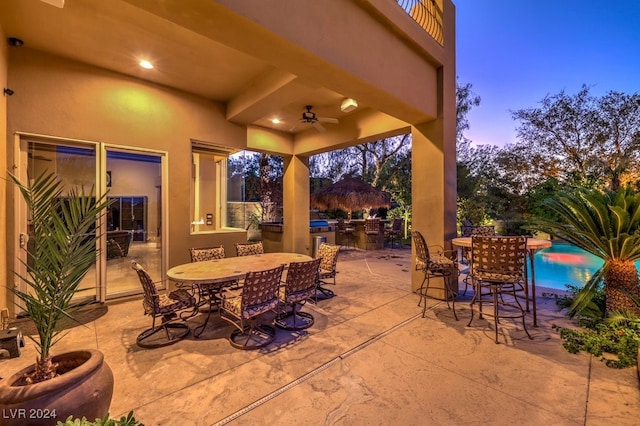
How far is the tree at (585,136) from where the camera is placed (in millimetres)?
12266

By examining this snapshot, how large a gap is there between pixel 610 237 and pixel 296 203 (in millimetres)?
6582

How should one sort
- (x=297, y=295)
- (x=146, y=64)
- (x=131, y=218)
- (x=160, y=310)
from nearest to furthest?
(x=160, y=310) → (x=297, y=295) → (x=146, y=64) → (x=131, y=218)

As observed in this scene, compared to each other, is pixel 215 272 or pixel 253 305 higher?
pixel 215 272

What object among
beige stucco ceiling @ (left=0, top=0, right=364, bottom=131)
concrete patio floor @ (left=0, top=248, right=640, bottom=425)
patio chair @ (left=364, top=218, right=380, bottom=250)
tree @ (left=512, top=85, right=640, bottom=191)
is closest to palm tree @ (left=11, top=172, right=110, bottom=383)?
concrete patio floor @ (left=0, top=248, right=640, bottom=425)

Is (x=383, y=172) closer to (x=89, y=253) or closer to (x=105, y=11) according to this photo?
(x=105, y=11)

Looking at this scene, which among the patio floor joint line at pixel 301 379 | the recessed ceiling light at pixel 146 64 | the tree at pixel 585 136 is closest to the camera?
the patio floor joint line at pixel 301 379

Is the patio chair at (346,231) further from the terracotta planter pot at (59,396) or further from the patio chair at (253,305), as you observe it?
the terracotta planter pot at (59,396)

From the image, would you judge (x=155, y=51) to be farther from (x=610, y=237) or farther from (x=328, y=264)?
(x=610, y=237)

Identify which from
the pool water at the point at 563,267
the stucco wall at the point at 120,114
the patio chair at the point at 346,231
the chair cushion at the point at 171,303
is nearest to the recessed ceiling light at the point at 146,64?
the stucco wall at the point at 120,114

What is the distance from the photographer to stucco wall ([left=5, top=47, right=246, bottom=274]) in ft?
13.3

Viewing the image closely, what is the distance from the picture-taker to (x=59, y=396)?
1.52 metres

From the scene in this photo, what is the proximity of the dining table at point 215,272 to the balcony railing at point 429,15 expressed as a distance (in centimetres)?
478

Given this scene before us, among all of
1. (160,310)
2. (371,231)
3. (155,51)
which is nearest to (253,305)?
(160,310)

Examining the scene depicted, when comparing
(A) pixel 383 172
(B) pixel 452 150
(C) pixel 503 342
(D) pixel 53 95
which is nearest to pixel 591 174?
(A) pixel 383 172
